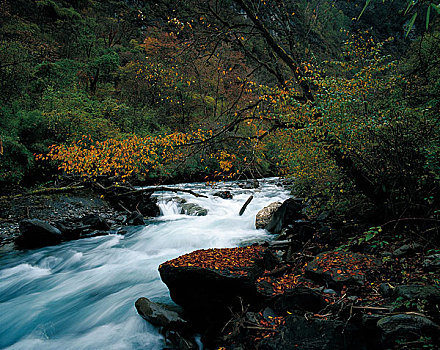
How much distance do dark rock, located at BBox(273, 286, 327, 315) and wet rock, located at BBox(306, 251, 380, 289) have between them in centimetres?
57

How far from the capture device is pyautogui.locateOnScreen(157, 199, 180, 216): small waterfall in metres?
13.0

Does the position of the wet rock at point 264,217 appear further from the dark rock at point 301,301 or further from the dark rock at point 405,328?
the dark rock at point 405,328

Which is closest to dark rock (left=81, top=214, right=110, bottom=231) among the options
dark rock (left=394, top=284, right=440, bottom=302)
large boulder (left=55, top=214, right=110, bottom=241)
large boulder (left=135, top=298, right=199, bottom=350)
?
large boulder (left=55, top=214, right=110, bottom=241)

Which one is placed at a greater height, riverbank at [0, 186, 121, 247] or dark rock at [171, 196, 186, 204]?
riverbank at [0, 186, 121, 247]

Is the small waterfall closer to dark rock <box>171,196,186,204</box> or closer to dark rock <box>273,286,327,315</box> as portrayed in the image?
dark rock <box>171,196,186,204</box>

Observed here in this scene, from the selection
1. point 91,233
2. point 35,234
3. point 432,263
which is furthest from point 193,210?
point 432,263

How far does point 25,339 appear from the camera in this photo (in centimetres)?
445

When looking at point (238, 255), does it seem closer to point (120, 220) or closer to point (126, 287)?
point (126, 287)

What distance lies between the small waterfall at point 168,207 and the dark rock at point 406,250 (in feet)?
33.2

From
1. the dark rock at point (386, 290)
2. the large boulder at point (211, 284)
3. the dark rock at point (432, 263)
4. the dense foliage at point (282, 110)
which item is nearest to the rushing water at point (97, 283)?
the large boulder at point (211, 284)

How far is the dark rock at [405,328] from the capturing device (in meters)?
2.26

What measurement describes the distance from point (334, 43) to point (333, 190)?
379 inches

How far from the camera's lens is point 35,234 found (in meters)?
8.31

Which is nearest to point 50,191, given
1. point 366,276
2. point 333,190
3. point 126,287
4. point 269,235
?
point 126,287
